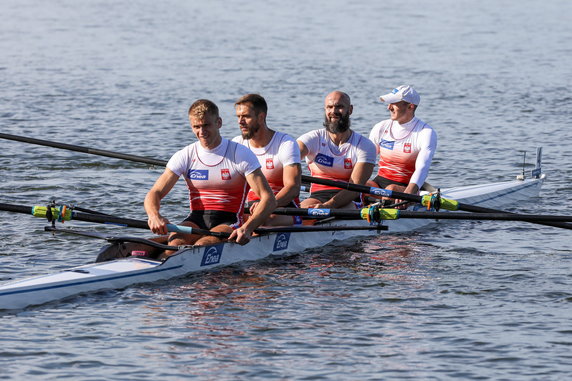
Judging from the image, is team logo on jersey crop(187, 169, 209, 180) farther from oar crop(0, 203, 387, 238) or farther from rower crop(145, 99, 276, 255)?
oar crop(0, 203, 387, 238)

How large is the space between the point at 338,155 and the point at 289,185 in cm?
148

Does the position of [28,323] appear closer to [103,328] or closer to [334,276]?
[103,328]

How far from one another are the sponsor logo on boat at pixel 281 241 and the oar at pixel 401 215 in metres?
0.43

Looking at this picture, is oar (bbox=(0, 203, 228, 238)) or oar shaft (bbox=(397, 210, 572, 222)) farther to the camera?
oar shaft (bbox=(397, 210, 572, 222))

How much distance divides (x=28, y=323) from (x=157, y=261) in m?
1.64

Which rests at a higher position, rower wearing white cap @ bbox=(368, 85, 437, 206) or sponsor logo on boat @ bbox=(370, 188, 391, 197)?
rower wearing white cap @ bbox=(368, 85, 437, 206)

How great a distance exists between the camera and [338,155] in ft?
43.1

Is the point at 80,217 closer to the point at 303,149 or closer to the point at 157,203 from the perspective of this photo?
the point at 157,203

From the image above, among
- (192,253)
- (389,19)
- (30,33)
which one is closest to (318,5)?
(389,19)

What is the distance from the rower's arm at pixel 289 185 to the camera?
11.8 metres

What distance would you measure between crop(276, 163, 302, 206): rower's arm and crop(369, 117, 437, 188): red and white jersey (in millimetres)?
2546

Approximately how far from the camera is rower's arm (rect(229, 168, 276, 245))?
10805 mm

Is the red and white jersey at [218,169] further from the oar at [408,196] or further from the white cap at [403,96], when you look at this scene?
the white cap at [403,96]

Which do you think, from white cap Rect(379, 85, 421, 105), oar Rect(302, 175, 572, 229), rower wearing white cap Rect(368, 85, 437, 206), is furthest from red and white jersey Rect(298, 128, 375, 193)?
white cap Rect(379, 85, 421, 105)
